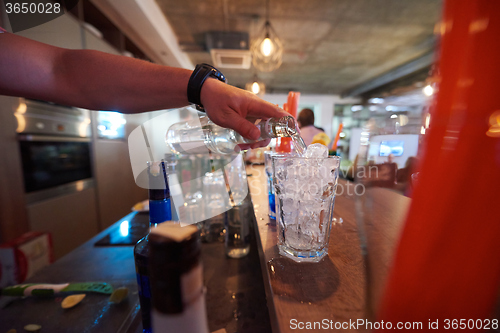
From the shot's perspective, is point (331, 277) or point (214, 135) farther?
point (214, 135)

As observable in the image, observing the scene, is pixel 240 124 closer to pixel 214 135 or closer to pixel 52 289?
pixel 214 135

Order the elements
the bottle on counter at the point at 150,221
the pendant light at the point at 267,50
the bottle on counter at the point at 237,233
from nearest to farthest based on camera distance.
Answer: the bottle on counter at the point at 150,221
the bottle on counter at the point at 237,233
the pendant light at the point at 267,50

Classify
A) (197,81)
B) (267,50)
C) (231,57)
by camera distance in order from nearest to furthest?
(197,81) → (267,50) → (231,57)

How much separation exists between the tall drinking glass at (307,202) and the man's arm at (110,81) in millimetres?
222

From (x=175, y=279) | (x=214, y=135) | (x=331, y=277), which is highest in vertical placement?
(x=214, y=135)

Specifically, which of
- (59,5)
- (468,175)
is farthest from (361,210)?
(59,5)

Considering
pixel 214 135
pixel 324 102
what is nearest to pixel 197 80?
pixel 214 135

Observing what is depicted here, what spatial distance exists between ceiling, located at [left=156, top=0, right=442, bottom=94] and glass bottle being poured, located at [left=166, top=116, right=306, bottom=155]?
5.01ft

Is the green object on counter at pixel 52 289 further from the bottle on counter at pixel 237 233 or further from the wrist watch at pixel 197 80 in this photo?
the wrist watch at pixel 197 80

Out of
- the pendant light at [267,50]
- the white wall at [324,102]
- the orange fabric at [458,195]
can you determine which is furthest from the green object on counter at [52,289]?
the white wall at [324,102]

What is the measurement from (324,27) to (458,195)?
152 inches

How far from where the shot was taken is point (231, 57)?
3611mm

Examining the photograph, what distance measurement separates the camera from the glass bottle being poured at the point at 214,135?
64 cm

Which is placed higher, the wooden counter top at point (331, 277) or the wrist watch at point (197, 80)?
the wrist watch at point (197, 80)
